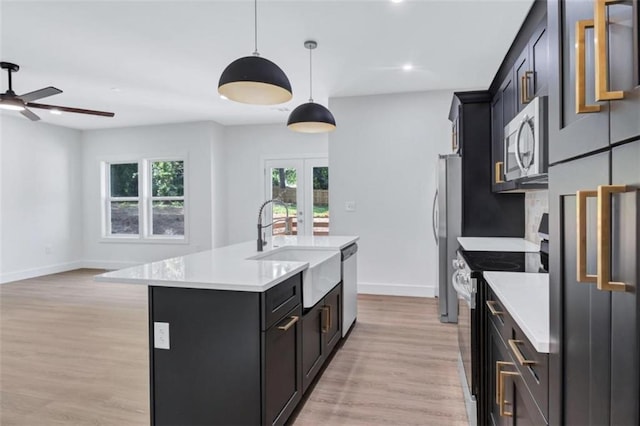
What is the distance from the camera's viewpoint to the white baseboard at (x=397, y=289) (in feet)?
16.5

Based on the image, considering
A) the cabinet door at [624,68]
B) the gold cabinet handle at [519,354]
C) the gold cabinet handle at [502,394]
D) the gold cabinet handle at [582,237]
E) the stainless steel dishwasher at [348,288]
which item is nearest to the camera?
the cabinet door at [624,68]

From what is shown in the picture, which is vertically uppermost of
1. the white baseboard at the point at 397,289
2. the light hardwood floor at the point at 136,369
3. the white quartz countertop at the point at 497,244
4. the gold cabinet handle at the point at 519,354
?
the white quartz countertop at the point at 497,244

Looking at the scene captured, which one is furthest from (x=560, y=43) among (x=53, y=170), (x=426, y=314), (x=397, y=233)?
(x=53, y=170)

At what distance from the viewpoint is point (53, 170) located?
6914 mm

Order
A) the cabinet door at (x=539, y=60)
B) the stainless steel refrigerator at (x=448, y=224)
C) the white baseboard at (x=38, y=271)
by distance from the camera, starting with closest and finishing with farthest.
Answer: the cabinet door at (x=539, y=60) → the stainless steel refrigerator at (x=448, y=224) → the white baseboard at (x=38, y=271)

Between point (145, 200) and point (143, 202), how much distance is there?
53mm

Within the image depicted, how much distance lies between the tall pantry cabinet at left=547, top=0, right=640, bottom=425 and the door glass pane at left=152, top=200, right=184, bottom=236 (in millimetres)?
6936

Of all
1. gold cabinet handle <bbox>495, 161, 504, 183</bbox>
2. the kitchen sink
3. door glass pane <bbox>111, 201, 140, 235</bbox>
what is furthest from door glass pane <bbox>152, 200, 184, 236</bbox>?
gold cabinet handle <bbox>495, 161, 504, 183</bbox>

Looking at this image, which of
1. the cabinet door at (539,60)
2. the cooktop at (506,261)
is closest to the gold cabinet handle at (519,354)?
the cooktop at (506,261)

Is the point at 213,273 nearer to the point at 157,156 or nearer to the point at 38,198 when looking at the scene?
the point at 157,156

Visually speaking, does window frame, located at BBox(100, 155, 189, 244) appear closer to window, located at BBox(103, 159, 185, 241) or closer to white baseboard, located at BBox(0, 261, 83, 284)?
window, located at BBox(103, 159, 185, 241)

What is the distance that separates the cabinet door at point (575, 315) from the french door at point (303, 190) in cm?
571

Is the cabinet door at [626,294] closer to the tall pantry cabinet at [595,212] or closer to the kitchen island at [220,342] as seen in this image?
the tall pantry cabinet at [595,212]

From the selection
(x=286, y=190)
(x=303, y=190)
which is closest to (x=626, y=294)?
(x=303, y=190)
